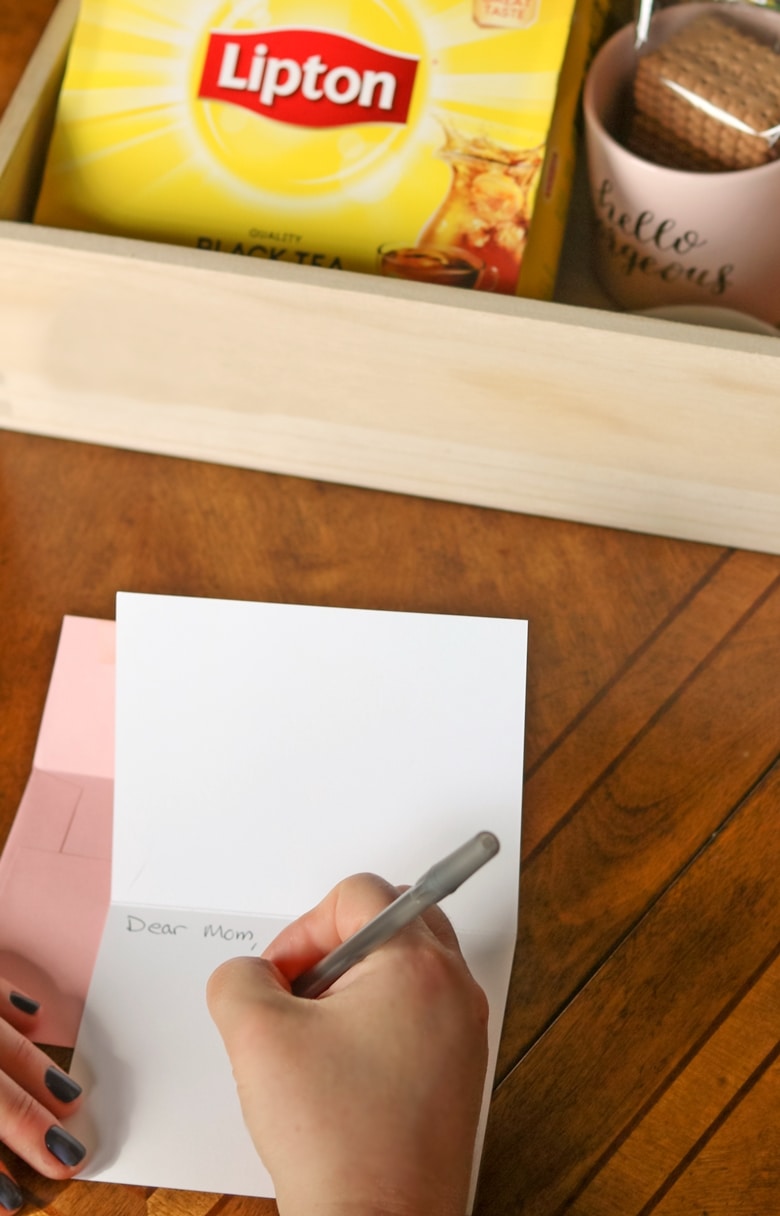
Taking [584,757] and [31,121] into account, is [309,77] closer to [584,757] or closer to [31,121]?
[31,121]

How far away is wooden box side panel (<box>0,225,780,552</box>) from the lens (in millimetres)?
446

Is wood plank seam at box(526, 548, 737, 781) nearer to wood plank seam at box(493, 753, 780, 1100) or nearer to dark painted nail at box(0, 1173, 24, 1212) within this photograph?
wood plank seam at box(493, 753, 780, 1100)

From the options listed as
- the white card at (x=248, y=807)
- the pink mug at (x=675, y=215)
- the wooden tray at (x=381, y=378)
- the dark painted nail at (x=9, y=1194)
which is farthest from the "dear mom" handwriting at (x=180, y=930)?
the pink mug at (x=675, y=215)

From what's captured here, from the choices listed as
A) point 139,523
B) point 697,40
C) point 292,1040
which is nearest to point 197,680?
point 139,523

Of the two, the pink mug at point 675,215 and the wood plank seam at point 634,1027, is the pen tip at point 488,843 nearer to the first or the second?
the wood plank seam at point 634,1027

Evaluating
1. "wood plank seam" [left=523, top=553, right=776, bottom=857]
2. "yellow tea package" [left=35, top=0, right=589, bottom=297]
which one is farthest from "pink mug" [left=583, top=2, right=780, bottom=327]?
"wood plank seam" [left=523, top=553, right=776, bottom=857]

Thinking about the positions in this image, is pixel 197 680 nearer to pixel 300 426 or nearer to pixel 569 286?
pixel 300 426

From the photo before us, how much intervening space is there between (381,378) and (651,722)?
0.65 ft

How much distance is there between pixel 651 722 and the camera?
52 centimetres

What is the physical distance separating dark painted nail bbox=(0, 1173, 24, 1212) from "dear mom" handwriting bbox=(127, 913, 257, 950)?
10cm

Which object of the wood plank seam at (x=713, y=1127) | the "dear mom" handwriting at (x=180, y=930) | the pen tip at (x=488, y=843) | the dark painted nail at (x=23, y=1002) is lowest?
the dark painted nail at (x=23, y=1002)

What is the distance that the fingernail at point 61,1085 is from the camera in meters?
0.46

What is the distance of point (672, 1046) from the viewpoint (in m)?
0.46

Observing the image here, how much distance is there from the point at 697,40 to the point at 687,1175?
481mm
